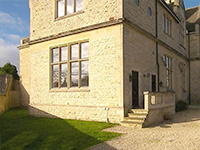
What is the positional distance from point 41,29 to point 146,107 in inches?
365

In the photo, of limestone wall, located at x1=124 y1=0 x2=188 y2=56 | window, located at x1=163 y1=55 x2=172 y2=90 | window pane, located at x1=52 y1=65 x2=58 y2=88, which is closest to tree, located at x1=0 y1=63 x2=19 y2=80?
window pane, located at x1=52 y1=65 x2=58 y2=88

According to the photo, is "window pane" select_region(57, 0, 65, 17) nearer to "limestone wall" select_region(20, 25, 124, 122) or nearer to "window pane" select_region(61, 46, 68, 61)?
"limestone wall" select_region(20, 25, 124, 122)

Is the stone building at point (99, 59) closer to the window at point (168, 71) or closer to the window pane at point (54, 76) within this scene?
the window pane at point (54, 76)

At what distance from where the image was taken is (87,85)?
1154cm

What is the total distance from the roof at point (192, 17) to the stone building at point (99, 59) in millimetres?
8818

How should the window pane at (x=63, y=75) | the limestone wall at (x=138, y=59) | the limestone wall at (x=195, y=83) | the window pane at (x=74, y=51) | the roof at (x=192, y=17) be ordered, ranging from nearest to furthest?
the limestone wall at (x=138, y=59) → the window pane at (x=74, y=51) → the window pane at (x=63, y=75) → the limestone wall at (x=195, y=83) → the roof at (x=192, y=17)

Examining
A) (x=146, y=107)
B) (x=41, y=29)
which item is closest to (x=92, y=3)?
(x=41, y=29)

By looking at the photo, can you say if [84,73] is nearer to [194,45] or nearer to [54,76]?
[54,76]

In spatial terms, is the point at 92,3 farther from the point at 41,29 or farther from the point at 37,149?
the point at 37,149

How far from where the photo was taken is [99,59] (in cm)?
1094

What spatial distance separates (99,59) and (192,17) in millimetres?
18539

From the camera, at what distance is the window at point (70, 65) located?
1174 cm

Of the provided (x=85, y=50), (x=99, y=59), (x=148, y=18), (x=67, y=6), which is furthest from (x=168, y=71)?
(x=67, y=6)

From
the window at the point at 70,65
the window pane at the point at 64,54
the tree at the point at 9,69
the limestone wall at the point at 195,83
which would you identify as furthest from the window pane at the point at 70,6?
the tree at the point at 9,69
